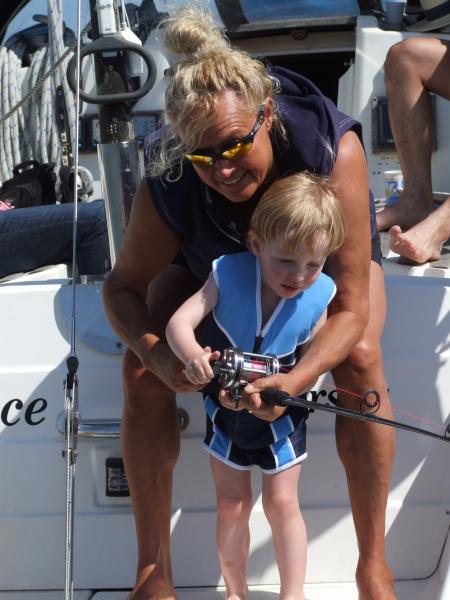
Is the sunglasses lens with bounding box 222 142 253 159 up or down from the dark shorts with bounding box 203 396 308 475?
up

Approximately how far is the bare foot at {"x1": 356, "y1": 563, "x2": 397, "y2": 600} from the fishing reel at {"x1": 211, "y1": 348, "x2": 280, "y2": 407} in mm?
554

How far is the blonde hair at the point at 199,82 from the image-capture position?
186 cm

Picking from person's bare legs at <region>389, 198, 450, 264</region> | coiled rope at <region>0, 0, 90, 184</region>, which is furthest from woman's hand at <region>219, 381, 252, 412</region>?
coiled rope at <region>0, 0, 90, 184</region>

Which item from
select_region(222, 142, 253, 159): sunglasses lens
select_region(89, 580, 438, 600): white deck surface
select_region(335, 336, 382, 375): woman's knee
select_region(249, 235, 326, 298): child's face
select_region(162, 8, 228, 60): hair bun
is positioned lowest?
select_region(89, 580, 438, 600): white deck surface

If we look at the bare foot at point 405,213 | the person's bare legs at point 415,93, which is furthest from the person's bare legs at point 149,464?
the person's bare legs at point 415,93

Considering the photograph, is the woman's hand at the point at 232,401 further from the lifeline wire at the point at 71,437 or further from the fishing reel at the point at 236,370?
the lifeline wire at the point at 71,437

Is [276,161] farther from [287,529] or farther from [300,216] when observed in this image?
[287,529]

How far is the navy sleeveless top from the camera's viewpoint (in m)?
1.97

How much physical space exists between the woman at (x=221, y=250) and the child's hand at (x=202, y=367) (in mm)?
97

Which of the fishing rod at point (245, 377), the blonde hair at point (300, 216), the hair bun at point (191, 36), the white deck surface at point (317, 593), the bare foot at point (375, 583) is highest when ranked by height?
the hair bun at point (191, 36)

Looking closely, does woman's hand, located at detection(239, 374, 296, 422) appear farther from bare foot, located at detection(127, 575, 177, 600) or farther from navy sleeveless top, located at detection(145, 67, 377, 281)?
bare foot, located at detection(127, 575, 177, 600)

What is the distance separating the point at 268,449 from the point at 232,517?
0.18m

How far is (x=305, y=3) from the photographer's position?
476 cm

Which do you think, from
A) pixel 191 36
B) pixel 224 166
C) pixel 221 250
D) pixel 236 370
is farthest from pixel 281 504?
pixel 191 36
